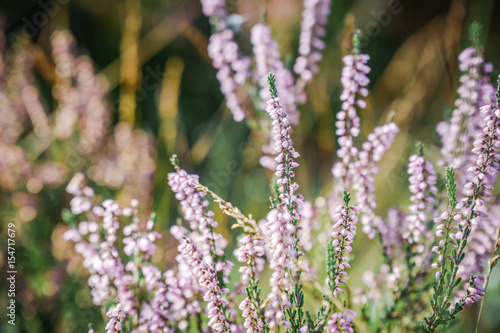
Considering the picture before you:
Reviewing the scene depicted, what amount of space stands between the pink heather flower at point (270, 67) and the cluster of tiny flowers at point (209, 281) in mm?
473

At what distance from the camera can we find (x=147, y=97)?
3.12 meters

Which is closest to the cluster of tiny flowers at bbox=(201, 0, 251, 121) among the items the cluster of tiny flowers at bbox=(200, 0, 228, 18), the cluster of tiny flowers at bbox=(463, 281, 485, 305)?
the cluster of tiny flowers at bbox=(200, 0, 228, 18)

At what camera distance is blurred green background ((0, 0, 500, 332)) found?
4.46 ft

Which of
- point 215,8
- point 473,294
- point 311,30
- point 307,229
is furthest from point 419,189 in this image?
point 215,8

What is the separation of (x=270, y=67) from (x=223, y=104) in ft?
4.64

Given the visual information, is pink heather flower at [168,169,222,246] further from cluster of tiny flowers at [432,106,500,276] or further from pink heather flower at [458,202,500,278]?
pink heather flower at [458,202,500,278]

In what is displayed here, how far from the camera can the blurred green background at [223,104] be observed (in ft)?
4.46

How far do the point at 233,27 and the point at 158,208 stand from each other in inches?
30.0

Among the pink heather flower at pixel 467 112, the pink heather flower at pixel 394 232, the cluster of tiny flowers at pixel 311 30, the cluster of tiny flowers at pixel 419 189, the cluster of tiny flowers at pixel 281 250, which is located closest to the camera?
the cluster of tiny flowers at pixel 281 250

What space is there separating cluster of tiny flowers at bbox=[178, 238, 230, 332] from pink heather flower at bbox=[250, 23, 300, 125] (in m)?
0.47

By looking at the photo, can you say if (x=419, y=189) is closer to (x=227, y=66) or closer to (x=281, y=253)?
(x=281, y=253)

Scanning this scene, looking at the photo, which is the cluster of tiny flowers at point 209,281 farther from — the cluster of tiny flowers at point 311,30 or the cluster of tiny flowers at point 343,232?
the cluster of tiny flowers at point 311,30

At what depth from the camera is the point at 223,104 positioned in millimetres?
2496

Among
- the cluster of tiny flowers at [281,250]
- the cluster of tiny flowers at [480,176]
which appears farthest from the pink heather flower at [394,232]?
the cluster of tiny flowers at [281,250]
